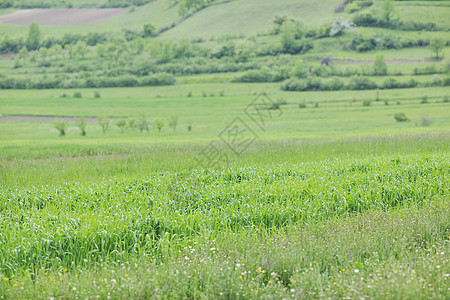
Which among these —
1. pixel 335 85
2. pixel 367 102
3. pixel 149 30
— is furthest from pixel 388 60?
pixel 149 30

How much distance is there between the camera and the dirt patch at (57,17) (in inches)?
5920

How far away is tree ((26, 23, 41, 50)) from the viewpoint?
138 metres

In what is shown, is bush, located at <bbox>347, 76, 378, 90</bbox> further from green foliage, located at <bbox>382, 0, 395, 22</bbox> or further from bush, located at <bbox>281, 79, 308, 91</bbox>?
green foliage, located at <bbox>382, 0, 395, 22</bbox>

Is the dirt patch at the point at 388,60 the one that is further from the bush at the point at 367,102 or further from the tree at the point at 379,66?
the bush at the point at 367,102

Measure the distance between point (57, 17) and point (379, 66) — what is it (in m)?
127

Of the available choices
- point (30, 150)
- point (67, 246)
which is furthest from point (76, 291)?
point (30, 150)

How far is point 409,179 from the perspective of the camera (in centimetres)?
1180

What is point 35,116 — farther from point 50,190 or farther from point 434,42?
point 434,42

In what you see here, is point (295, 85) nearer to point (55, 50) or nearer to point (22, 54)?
point (55, 50)

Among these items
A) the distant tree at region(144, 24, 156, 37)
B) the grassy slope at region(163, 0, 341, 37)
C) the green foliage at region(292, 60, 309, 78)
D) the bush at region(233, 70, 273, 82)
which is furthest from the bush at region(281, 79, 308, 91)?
the distant tree at region(144, 24, 156, 37)

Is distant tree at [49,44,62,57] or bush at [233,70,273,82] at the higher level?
distant tree at [49,44,62,57]

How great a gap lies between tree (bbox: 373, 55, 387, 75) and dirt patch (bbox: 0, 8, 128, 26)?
4695 inches

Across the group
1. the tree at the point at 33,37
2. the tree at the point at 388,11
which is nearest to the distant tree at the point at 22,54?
the tree at the point at 33,37

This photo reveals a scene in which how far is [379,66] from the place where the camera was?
9275 cm
